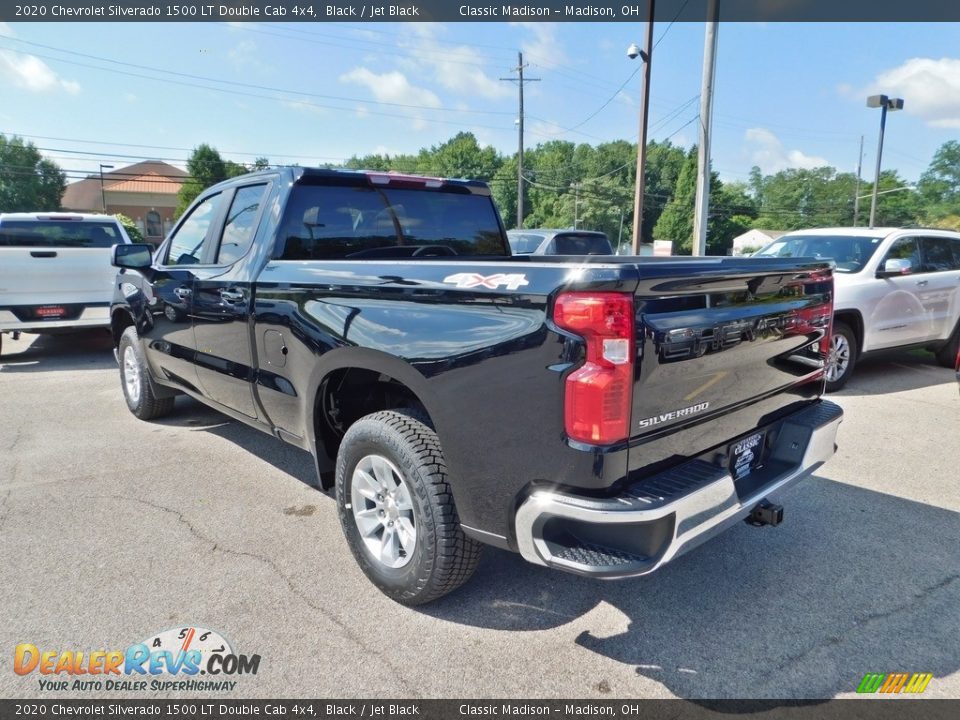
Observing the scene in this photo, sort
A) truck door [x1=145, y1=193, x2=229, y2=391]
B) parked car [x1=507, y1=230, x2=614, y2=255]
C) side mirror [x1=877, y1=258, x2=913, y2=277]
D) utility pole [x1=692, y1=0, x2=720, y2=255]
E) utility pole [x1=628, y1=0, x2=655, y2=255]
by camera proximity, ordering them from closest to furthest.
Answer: truck door [x1=145, y1=193, x2=229, y2=391]
side mirror [x1=877, y1=258, x2=913, y2=277]
parked car [x1=507, y1=230, x2=614, y2=255]
utility pole [x1=692, y1=0, x2=720, y2=255]
utility pole [x1=628, y1=0, x2=655, y2=255]

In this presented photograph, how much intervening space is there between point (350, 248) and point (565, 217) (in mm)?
80072

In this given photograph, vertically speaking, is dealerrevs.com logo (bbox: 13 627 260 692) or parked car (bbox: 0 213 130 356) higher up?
A: parked car (bbox: 0 213 130 356)

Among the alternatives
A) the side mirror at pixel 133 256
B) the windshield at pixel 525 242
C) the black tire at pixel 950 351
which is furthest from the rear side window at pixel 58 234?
the black tire at pixel 950 351

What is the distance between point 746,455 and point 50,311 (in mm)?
8720

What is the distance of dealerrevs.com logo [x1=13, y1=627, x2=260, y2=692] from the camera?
2.33 metres

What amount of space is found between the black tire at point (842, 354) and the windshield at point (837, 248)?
75cm

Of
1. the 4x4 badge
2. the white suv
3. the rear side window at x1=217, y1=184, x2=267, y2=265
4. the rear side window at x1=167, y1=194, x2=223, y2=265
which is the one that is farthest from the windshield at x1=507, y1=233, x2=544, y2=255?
the 4x4 badge

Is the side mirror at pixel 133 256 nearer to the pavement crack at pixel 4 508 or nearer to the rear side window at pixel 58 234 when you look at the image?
the pavement crack at pixel 4 508

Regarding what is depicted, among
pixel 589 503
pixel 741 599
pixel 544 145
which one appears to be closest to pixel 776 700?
pixel 741 599

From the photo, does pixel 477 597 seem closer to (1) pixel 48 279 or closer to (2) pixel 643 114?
(1) pixel 48 279

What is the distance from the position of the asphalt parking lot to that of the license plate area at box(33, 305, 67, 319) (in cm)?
426

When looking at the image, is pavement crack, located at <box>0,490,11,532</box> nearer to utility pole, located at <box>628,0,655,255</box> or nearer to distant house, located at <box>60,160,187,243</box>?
utility pole, located at <box>628,0,655,255</box>

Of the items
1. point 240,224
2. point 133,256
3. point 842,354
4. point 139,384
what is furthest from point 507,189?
point 240,224

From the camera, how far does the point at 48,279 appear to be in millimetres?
8008
